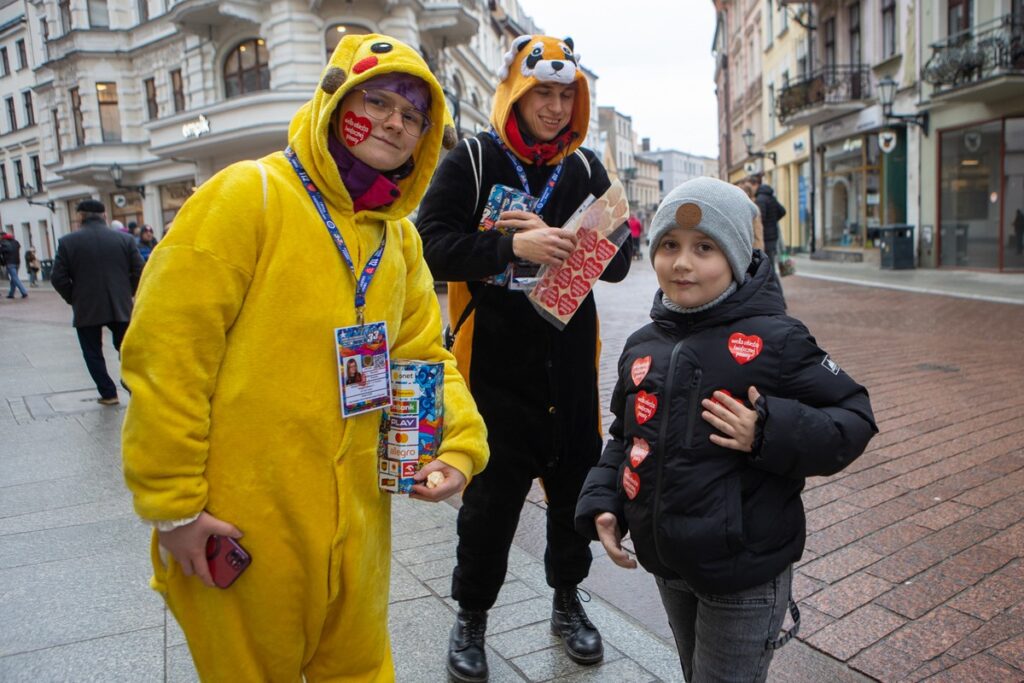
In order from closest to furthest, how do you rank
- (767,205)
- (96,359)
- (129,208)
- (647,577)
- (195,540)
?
(195,540) < (647,577) < (96,359) < (767,205) < (129,208)

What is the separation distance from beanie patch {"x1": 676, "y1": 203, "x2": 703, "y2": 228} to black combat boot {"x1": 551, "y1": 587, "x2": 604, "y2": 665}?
4.98 feet

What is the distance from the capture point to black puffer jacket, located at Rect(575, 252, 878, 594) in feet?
5.43

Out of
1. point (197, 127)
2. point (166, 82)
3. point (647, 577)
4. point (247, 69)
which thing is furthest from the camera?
point (166, 82)

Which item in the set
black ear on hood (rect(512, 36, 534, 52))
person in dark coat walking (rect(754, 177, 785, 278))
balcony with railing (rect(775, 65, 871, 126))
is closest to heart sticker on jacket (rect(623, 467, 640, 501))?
black ear on hood (rect(512, 36, 534, 52))

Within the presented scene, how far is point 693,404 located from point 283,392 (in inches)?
36.0

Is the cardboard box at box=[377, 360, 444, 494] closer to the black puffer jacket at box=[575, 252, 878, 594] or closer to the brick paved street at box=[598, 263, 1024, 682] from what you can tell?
the black puffer jacket at box=[575, 252, 878, 594]

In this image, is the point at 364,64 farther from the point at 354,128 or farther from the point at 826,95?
the point at 826,95

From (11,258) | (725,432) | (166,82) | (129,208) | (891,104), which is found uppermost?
(166,82)

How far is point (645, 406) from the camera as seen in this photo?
72.2 inches

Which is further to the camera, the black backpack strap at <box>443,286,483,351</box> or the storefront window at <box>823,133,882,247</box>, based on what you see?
the storefront window at <box>823,133,882,247</box>

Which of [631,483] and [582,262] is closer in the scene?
[631,483]

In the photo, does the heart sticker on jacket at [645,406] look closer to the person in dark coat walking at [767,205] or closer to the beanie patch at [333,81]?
the beanie patch at [333,81]

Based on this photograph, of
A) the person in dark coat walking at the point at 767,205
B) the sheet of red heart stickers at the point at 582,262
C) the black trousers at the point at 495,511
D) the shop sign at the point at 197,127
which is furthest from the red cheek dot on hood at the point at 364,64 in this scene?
the shop sign at the point at 197,127

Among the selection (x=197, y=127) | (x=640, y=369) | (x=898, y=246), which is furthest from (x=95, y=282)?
(x=898, y=246)
